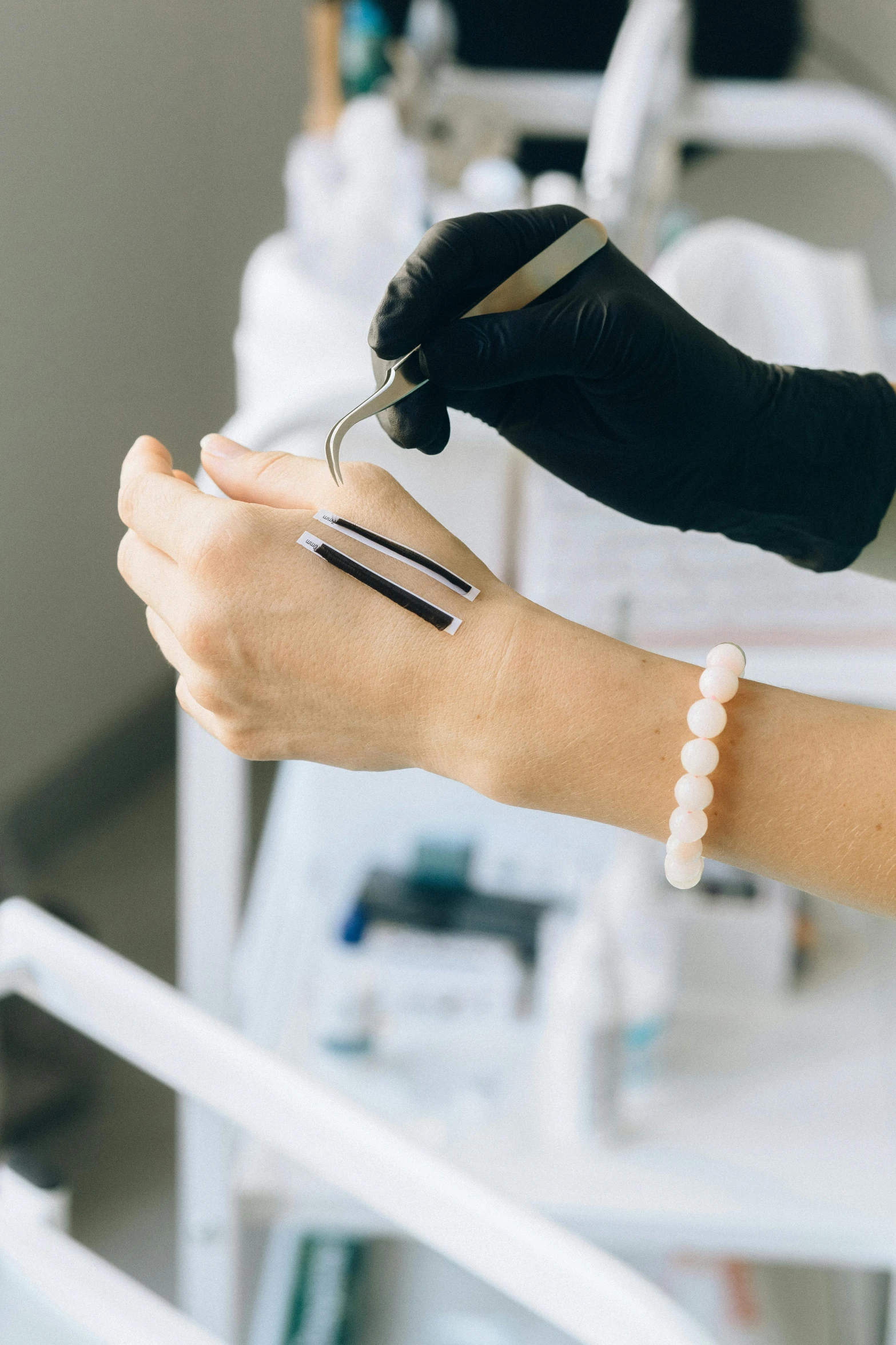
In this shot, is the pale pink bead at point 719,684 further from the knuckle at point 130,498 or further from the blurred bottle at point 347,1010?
the blurred bottle at point 347,1010

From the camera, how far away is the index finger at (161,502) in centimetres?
35

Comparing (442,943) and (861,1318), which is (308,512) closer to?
(442,943)

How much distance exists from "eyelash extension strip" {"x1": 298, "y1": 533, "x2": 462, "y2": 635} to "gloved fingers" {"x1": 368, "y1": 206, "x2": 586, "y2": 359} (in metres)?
0.06

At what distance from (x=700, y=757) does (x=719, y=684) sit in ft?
0.07

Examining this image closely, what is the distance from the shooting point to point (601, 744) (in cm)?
33

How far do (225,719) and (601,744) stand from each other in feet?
0.39

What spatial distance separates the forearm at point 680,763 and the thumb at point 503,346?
0.23 ft

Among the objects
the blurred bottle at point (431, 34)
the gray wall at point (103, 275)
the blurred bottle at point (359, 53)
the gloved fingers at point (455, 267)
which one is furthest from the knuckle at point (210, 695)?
the blurred bottle at point (431, 34)

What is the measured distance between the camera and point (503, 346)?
33cm

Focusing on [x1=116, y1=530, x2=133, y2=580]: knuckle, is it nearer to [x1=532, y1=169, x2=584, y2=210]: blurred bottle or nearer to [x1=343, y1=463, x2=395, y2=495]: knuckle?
[x1=343, y1=463, x2=395, y2=495]: knuckle

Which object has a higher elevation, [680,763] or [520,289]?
[520,289]

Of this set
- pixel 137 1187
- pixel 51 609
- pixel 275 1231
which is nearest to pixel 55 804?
pixel 51 609

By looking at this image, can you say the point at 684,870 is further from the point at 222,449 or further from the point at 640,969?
the point at 640,969

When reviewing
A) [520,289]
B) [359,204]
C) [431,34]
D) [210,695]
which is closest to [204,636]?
[210,695]
